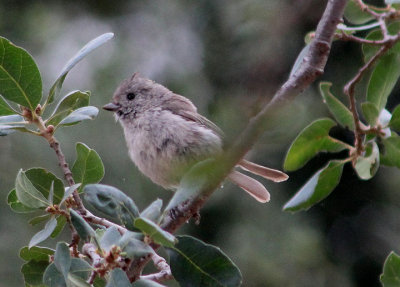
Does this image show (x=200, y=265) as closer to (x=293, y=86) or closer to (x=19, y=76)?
(x=293, y=86)

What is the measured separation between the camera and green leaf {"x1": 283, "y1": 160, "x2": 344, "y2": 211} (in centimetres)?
210

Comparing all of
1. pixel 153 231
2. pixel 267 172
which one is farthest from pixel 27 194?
pixel 267 172

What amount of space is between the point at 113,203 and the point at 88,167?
0.60 meters

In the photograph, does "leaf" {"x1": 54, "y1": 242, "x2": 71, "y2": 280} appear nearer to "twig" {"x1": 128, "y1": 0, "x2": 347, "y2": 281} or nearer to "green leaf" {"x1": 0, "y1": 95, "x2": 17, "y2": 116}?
"twig" {"x1": 128, "y1": 0, "x2": 347, "y2": 281}

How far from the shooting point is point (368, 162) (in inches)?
88.5

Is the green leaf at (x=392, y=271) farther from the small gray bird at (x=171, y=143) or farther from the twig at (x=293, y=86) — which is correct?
the small gray bird at (x=171, y=143)

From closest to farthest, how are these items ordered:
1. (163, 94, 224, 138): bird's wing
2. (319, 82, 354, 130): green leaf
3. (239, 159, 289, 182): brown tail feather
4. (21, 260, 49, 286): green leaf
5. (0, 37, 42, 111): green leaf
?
(0, 37, 42, 111): green leaf
(21, 260, 49, 286): green leaf
(319, 82, 354, 130): green leaf
(239, 159, 289, 182): brown tail feather
(163, 94, 224, 138): bird's wing

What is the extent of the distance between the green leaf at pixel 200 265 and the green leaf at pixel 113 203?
0.19 metres

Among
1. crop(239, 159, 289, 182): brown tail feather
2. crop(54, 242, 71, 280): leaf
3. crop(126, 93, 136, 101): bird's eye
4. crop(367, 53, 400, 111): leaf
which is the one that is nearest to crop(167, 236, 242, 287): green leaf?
crop(54, 242, 71, 280): leaf

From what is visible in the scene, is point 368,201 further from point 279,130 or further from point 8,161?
point 279,130

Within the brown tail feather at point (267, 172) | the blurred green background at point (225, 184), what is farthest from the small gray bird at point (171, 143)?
the blurred green background at point (225, 184)

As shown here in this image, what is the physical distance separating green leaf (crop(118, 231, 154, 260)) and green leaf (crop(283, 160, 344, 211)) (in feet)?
1.72

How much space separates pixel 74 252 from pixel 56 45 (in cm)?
Answer: 433

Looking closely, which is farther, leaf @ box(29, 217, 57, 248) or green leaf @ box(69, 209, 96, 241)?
leaf @ box(29, 217, 57, 248)
